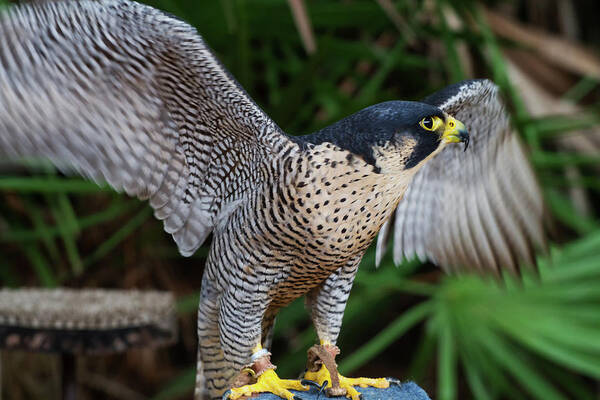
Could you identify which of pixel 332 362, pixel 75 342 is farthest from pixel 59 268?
pixel 332 362

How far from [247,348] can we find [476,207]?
0.66m

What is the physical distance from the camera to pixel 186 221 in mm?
1298

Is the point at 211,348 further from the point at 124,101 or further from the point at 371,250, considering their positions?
the point at 371,250

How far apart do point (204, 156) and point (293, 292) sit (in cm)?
32

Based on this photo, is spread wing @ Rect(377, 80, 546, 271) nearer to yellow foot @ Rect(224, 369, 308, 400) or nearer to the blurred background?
the blurred background

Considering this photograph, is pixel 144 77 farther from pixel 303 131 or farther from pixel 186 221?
pixel 303 131

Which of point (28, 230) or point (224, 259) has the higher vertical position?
point (224, 259)

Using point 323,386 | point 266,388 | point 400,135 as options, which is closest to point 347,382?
point 323,386

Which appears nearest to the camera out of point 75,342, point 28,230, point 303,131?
point 75,342

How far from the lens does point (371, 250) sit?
96.5 inches

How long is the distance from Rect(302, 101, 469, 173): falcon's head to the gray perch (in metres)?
0.99

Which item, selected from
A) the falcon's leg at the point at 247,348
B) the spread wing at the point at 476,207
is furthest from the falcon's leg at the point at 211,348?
the spread wing at the point at 476,207

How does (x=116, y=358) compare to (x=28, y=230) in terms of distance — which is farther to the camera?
(x=116, y=358)

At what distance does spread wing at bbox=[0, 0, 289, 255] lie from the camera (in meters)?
1.13
